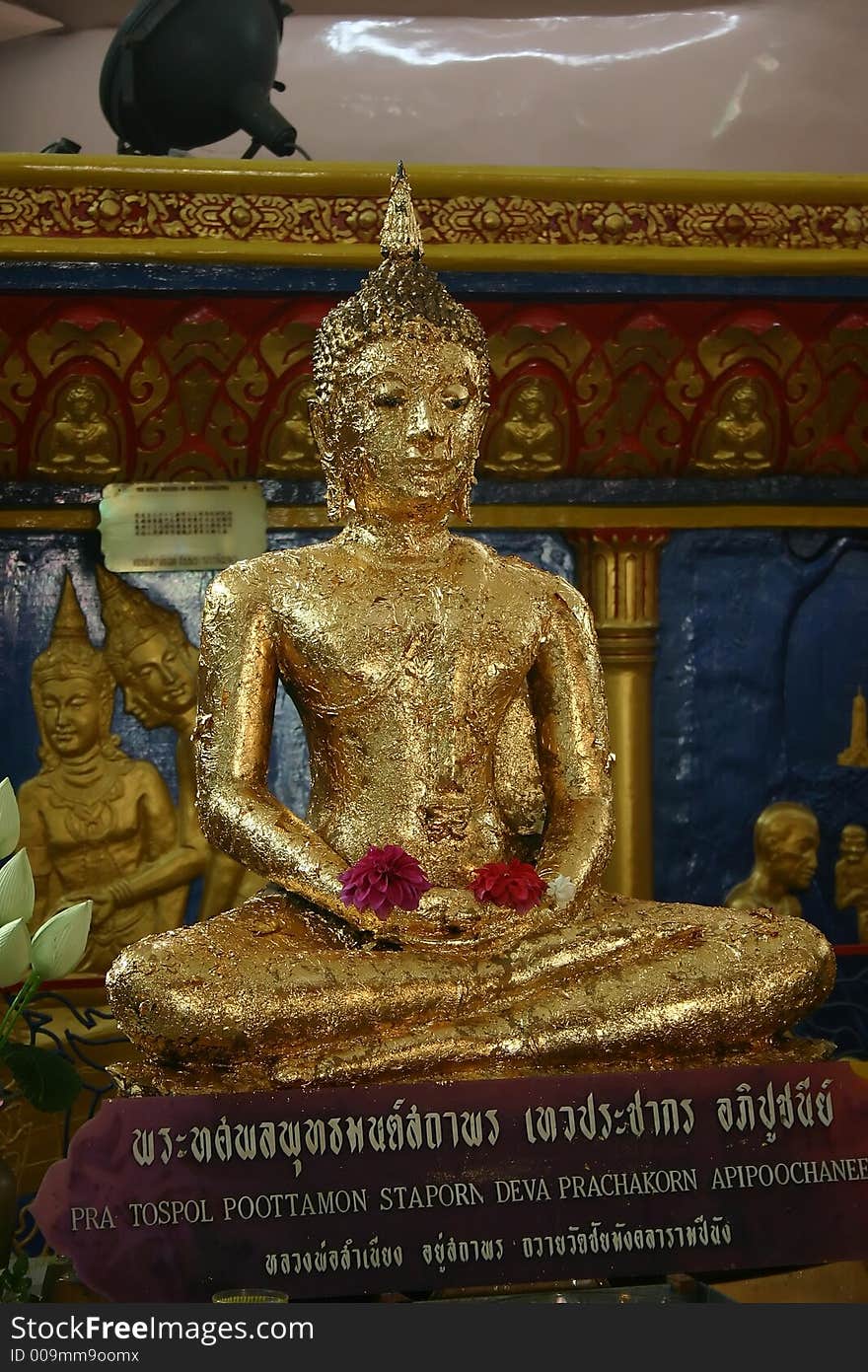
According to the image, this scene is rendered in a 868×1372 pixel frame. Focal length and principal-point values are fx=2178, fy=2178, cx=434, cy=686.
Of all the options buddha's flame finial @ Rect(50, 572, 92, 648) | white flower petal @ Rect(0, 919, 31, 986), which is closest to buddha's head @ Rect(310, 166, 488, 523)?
white flower petal @ Rect(0, 919, 31, 986)

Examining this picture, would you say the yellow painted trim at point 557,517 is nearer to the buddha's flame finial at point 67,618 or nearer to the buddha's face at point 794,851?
the buddha's flame finial at point 67,618

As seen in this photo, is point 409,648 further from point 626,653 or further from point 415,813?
point 626,653

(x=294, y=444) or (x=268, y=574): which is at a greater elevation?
(x=294, y=444)

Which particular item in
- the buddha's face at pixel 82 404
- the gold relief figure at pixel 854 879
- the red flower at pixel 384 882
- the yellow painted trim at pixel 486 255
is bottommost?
the gold relief figure at pixel 854 879

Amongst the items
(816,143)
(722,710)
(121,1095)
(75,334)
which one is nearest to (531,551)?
(722,710)

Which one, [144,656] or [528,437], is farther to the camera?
[144,656]

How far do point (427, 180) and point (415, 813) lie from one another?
1405 mm

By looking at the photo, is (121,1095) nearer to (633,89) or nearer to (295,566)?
(295,566)

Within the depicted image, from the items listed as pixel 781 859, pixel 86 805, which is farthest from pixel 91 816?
pixel 781 859

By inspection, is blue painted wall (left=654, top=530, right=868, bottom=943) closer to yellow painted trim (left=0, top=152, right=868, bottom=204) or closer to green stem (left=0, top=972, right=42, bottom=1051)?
yellow painted trim (left=0, top=152, right=868, bottom=204)

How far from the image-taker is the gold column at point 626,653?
4766 millimetres

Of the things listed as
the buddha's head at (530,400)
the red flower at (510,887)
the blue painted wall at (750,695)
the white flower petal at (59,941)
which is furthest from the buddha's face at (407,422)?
the blue painted wall at (750,695)

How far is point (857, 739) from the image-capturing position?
497 cm

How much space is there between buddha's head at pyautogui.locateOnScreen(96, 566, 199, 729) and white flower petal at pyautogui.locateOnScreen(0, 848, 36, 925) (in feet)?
5.98
